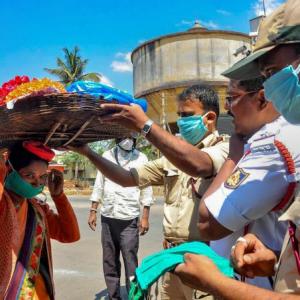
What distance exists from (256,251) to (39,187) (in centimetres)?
148

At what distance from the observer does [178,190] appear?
3047 mm

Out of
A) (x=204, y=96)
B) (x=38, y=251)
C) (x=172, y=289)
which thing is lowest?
(x=172, y=289)

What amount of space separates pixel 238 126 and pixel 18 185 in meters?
1.33

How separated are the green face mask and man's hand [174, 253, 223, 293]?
1.32 meters

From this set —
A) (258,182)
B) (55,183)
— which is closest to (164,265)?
(258,182)

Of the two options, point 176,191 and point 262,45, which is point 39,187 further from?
point 262,45

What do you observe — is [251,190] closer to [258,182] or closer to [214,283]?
[258,182]

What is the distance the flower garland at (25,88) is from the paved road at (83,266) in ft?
12.3

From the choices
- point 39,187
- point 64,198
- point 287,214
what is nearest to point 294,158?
point 287,214

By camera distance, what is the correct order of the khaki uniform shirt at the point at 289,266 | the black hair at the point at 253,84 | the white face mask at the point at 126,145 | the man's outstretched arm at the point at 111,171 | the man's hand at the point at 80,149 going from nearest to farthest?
the khaki uniform shirt at the point at 289,266 < the black hair at the point at 253,84 < the man's hand at the point at 80,149 < the man's outstretched arm at the point at 111,171 < the white face mask at the point at 126,145

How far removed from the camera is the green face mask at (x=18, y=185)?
2.46 metres

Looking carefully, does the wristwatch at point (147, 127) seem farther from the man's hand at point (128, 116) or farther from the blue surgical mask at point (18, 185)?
the blue surgical mask at point (18, 185)

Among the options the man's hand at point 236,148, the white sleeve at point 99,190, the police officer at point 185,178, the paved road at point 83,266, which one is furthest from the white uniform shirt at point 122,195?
the man's hand at point 236,148

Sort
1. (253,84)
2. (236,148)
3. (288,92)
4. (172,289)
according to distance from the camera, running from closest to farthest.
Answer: (288,92) → (253,84) → (236,148) → (172,289)
